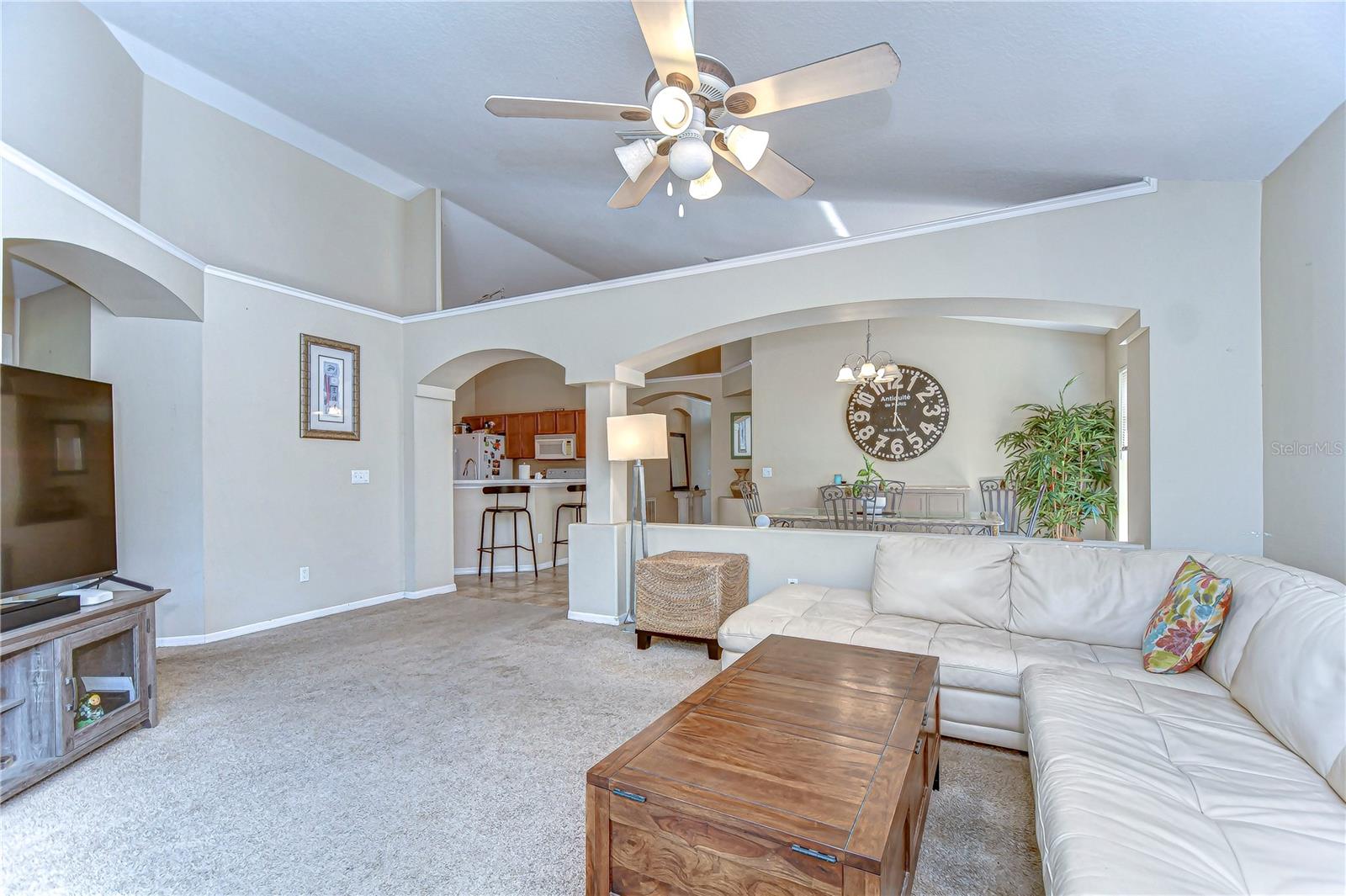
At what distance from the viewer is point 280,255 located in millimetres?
4945

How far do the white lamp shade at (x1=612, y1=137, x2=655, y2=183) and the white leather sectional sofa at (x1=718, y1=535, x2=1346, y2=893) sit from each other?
84.4 inches

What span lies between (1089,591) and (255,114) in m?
6.20

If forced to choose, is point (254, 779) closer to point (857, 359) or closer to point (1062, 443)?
point (1062, 443)

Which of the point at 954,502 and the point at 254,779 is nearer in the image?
the point at 254,779

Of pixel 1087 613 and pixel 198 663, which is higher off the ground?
→ pixel 1087 613

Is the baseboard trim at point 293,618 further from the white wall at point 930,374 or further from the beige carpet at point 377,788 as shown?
the white wall at point 930,374

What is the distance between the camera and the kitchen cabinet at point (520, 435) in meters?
9.67

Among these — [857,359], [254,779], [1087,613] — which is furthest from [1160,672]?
[857,359]

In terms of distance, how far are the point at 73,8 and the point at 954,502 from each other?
7452mm

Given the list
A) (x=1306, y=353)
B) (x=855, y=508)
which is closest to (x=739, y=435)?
(x=855, y=508)

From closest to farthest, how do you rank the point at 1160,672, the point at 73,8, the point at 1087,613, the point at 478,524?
the point at 1160,672 → the point at 1087,613 → the point at 73,8 → the point at 478,524

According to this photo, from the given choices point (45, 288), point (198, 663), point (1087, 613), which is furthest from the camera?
point (45, 288)

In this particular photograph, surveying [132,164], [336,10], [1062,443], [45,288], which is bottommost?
[1062,443]

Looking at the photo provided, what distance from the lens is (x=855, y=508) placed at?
4.66 meters
